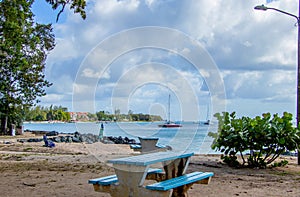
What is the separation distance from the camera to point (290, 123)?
9.13m

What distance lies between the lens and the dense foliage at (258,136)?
9070 millimetres

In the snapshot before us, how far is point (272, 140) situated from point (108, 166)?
13.5ft

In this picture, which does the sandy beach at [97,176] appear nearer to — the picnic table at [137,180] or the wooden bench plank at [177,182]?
the wooden bench plank at [177,182]

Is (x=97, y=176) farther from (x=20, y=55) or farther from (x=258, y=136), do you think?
(x=20, y=55)

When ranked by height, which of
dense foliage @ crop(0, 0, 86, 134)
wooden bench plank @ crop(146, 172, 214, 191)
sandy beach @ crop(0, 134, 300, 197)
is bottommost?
sandy beach @ crop(0, 134, 300, 197)

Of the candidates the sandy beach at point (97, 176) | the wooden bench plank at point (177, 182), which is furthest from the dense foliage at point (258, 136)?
the wooden bench plank at point (177, 182)

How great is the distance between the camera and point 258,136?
9.09 metres

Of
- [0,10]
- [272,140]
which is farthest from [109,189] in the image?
[0,10]

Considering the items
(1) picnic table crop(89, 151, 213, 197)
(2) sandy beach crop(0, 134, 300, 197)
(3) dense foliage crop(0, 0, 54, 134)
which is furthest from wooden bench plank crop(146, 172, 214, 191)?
(3) dense foliage crop(0, 0, 54, 134)

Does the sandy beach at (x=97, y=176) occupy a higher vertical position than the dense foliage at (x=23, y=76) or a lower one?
lower

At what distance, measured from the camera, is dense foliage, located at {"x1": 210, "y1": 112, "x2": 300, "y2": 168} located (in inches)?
357

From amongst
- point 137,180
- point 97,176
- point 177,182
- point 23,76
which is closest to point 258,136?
point 97,176

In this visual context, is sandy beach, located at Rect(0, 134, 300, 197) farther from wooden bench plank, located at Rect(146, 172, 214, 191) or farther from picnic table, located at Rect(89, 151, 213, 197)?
picnic table, located at Rect(89, 151, 213, 197)

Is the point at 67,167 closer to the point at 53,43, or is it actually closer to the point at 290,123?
the point at 290,123
